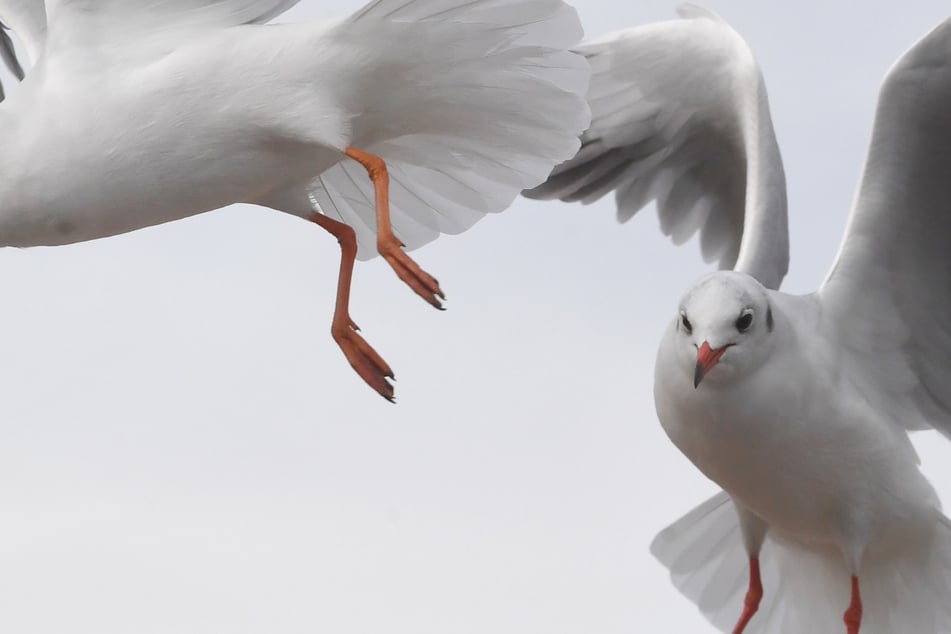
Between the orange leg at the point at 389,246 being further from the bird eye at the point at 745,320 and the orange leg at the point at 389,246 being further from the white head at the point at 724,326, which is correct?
the bird eye at the point at 745,320

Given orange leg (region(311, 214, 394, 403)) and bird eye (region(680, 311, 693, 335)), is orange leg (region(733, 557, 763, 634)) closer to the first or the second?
bird eye (region(680, 311, 693, 335))

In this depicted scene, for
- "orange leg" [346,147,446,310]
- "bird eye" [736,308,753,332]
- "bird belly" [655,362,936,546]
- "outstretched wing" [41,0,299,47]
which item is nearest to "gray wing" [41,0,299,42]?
"outstretched wing" [41,0,299,47]

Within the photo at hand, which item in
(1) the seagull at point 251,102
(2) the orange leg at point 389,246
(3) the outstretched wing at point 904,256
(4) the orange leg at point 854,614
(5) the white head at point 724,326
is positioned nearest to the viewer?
(2) the orange leg at point 389,246

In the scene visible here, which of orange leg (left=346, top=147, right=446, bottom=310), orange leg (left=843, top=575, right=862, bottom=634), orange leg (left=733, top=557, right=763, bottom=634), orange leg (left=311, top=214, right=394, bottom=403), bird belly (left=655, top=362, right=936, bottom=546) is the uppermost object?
orange leg (left=346, top=147, right=446, bottom=310)

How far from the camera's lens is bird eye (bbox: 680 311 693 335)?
587cm

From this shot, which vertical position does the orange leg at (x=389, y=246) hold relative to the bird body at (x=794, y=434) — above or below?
above

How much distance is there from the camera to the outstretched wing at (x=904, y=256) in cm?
623

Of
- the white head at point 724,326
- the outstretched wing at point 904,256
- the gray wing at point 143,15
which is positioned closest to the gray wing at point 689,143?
the outstretched wing at point 904,256

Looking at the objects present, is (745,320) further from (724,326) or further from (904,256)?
(904,256)

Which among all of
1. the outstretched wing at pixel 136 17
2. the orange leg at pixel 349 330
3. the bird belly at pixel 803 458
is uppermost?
the outstretched wing at pixel 136 17

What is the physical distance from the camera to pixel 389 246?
511cm

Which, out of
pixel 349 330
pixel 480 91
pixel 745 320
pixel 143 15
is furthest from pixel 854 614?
pixel 143 15

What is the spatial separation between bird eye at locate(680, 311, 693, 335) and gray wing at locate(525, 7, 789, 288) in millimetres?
665

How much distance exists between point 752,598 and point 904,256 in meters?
1.28
